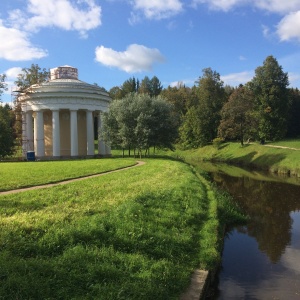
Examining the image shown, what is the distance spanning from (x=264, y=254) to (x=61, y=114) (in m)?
45.0

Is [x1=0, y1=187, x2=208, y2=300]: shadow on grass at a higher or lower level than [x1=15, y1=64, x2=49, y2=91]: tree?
lower

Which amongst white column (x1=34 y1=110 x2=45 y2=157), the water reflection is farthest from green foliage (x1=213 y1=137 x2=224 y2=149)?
the water reflection

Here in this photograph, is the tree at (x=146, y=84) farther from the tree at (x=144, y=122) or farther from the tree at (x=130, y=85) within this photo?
the tree at (x=144, y=122)

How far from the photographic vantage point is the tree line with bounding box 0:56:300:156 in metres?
40.8

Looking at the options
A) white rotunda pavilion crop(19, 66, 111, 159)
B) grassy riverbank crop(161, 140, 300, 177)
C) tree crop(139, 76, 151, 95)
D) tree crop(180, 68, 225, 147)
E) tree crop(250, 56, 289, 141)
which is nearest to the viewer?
grassy riverbank crop(161, 140, 300, 177)

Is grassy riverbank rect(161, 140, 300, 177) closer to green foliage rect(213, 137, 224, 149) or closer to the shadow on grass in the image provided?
green foliage rect(213, 137, 224, 149)

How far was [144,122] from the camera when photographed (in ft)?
130

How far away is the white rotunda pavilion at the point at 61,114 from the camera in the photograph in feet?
154

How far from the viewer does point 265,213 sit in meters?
18.3

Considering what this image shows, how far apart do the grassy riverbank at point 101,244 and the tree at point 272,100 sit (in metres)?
44.9

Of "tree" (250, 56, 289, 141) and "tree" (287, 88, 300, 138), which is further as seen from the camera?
"tree" (287, 88, 300, 138)

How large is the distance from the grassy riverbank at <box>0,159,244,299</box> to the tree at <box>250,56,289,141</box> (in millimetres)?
44886

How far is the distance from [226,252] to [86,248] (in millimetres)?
6107

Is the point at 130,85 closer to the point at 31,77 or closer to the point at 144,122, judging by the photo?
the point at 31,77
